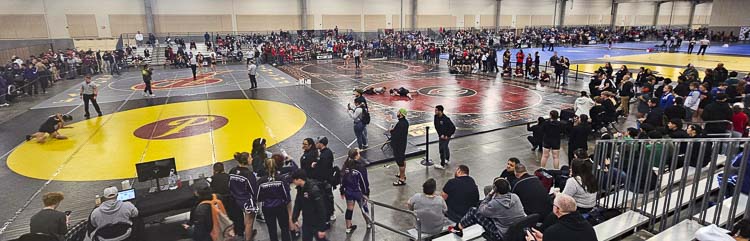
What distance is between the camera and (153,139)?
43.9ft

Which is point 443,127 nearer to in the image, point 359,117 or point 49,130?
point 359,117

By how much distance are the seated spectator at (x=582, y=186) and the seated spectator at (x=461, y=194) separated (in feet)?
4.28

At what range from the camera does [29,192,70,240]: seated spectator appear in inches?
233

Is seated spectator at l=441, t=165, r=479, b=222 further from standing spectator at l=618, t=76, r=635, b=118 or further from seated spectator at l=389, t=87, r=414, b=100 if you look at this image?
seated spectator at l=389, t=87, r=414, b=100

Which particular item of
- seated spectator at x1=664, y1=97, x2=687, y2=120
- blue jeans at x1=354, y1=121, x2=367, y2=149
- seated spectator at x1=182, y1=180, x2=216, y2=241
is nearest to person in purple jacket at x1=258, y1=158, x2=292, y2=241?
seated spectator at x1=182, y1=180, x2=216, y2=241

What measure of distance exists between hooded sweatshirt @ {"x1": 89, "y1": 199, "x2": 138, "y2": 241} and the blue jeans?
6309mm

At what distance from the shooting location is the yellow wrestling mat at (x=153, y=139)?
36.3ft

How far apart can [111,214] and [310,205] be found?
110 inches

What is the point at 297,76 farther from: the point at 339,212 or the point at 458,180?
the point at 458,180

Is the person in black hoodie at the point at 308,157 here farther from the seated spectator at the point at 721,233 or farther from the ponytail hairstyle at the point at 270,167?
the seated spectator at the point at 721,233

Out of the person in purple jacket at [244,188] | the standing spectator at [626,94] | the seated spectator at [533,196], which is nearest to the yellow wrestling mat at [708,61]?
the standing spectator at [626,94]

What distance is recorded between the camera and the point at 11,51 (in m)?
29.2

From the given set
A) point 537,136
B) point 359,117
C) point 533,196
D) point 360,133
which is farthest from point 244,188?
point 537,136

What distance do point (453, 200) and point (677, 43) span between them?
48.3m
